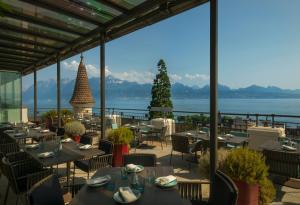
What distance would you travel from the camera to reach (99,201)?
2254 mm

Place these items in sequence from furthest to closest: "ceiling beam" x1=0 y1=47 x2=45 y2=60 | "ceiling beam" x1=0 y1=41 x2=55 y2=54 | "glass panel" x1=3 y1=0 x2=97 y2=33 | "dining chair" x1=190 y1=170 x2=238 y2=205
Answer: "ceiling beam" x1=0 y1=47 x2=45 y2=60
"ceiling beam" x1=0 y1=41 x2=55 y2=54
"glass panel" x1=3 y1=0 x2=97 y2=33
"dining chair" x1=190 y1=170 x2=238 y2=205

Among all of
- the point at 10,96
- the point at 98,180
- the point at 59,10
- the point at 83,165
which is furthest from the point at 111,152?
the point at 10,96

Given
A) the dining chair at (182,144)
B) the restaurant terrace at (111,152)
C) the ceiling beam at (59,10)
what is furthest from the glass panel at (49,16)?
the dining chair at (182,144)

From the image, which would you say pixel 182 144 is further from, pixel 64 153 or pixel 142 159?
pixel 64 153

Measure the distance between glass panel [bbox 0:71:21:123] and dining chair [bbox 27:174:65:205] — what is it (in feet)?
39.5

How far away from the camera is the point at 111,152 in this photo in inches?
181

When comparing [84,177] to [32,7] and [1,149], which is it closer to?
[1,149]

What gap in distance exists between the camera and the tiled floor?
401 centimetres

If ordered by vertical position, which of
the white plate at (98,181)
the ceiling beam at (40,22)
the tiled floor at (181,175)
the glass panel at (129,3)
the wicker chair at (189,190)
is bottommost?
the tiled floor at (181,175)

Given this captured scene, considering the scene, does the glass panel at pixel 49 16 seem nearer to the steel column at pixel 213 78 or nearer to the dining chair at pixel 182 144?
the steel column at pixel 213 78

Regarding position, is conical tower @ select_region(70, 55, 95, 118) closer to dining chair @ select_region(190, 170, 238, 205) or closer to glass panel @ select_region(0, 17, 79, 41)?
glass panel @ select_region(0, 17, 79, 41)

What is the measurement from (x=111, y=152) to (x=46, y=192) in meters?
2.10

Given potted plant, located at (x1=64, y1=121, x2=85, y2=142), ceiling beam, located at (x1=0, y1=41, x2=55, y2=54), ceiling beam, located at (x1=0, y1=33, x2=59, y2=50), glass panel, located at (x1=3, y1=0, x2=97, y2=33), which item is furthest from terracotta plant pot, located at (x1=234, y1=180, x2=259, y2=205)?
ceiling beam, located at (x1=0, y1=41, x2=55, y2=54)

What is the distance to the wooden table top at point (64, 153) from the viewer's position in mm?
3861
